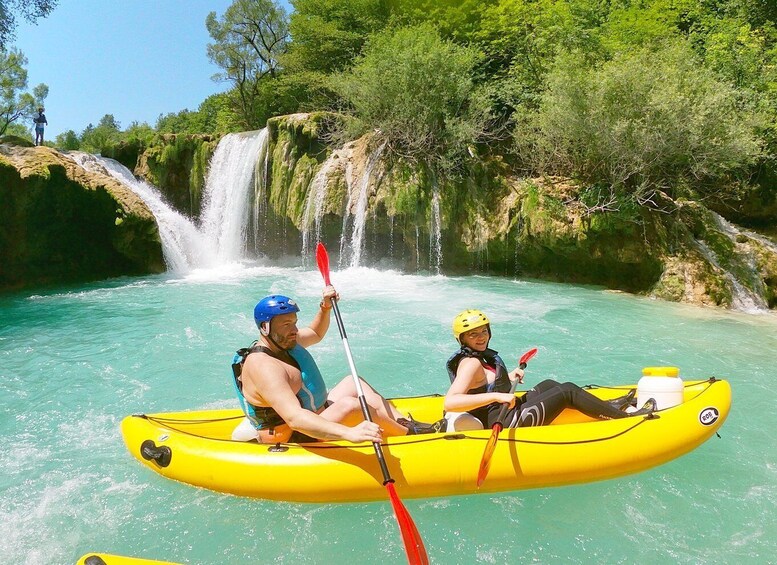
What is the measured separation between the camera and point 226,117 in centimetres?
2508

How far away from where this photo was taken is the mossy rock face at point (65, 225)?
32.9ft

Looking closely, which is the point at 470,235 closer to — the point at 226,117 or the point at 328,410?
the point at 328,410

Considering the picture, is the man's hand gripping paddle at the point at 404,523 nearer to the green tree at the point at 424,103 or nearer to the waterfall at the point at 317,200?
the green tree at the point at 424,103

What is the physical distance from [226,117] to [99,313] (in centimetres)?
1921

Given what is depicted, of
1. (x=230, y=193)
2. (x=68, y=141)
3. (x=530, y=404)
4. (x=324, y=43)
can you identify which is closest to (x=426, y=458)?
(x=530, y=404)

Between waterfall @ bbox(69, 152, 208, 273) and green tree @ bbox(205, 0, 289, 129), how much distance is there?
918 cm

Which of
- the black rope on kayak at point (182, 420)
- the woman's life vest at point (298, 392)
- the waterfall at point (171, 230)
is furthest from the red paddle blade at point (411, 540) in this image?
the waterfall at point (171, 230)

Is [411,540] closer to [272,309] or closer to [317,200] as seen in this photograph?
[272,309]

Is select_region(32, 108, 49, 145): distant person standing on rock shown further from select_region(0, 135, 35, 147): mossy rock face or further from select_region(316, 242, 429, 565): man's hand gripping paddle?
select_region(316, 242, 429, 565): man's hand gripping paddle

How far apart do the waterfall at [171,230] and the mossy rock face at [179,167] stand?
0.57m

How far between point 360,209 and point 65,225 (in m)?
6.04

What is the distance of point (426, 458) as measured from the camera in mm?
2947

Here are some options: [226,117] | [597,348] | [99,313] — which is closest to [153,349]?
[99,313]

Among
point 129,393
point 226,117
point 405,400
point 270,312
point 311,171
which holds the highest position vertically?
point 226,117
